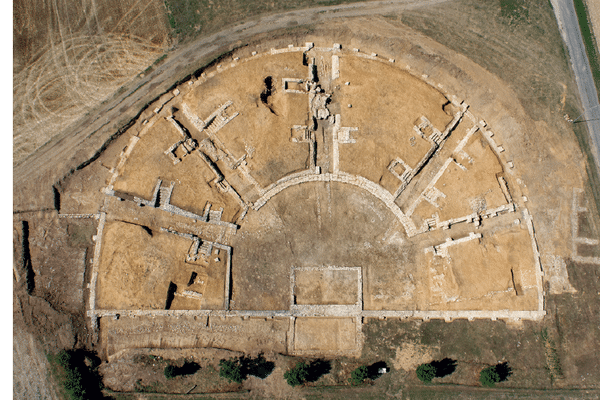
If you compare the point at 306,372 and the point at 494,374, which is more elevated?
the point at 306,372

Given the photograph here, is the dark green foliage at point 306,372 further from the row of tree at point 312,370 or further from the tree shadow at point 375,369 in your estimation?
the tree shadow at point 375,369

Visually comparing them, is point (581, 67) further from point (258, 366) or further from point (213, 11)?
point (258, 366)

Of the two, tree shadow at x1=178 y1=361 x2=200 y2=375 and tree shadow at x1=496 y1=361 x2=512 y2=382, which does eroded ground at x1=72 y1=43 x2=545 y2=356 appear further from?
tree shadow at x1=496 y1=361 x2=512 y2=382

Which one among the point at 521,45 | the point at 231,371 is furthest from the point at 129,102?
the point at 521,45

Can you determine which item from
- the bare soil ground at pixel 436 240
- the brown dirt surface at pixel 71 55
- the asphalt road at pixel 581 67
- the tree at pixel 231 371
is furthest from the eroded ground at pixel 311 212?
the asphalt road at pixel 581 67

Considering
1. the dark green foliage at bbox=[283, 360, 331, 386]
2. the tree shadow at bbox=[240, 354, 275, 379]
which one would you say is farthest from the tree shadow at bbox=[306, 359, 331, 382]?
the tree shadow at bbox=[240, 354, 275, 379]

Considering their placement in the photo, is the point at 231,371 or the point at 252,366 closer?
the point at 231,371

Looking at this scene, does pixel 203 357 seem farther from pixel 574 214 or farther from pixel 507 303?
pixel 574 214
